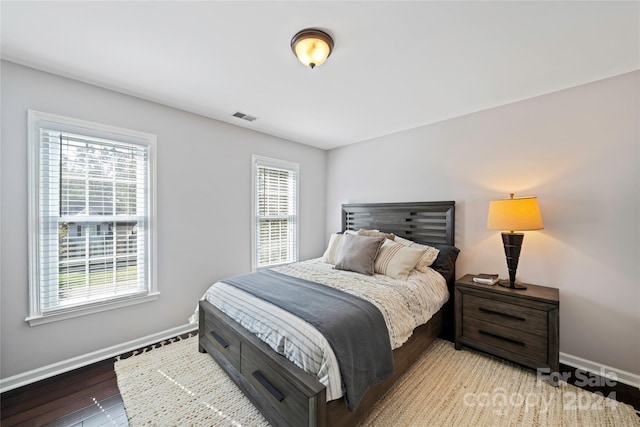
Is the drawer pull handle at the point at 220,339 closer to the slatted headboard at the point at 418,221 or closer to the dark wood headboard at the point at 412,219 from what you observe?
the slatted headboard at the point at 418,221

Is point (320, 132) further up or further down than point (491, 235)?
further up

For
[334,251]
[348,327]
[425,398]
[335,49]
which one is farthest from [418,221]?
[335,49]

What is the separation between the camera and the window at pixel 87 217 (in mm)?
2035

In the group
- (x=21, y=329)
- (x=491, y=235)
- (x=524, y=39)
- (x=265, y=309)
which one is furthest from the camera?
(x=491, y=235)

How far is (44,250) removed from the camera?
204 cm

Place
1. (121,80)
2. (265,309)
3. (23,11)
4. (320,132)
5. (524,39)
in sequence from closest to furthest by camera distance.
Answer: (23,11)
(524,39)
(265,309)
(121,80)
(320,132)

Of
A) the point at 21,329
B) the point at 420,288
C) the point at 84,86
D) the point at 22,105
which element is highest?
the point at 84,86

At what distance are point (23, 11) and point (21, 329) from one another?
2246 mm

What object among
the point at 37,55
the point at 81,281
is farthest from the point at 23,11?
the point at 81,281

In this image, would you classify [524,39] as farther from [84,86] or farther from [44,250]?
[44,250]

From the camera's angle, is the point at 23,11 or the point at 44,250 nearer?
the point at 23,11

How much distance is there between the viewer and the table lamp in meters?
2.17

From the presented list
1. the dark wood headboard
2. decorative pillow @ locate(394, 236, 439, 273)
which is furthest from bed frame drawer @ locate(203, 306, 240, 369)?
the dark wood headboard

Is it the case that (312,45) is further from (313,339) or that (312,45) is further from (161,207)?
(161,207)
